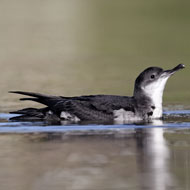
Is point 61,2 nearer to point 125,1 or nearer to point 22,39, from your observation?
point 125,1

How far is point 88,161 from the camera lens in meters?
11.1

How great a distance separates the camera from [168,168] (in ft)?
34.3

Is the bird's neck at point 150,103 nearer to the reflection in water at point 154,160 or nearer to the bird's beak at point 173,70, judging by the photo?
the bird's beak at point 173,70

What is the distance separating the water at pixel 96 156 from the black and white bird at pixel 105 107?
12.0 inches

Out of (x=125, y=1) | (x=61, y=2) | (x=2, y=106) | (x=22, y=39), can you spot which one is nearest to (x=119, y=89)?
(x=2, y=106)

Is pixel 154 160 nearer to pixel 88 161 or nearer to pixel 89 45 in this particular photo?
pixel 88 161

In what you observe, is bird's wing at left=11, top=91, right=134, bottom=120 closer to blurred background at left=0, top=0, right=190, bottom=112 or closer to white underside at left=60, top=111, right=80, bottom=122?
white underside at left=60, top=111, right=80, bottom=122

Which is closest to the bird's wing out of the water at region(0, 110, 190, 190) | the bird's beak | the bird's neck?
the bird's neck

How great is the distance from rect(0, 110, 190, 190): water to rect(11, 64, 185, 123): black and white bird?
30 cm

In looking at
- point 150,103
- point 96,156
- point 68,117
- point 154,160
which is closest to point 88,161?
point 96,156

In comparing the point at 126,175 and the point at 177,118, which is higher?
the point at 177,118

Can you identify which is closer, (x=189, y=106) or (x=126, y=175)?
(x=126, y=175)

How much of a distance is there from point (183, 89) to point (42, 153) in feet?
24.2

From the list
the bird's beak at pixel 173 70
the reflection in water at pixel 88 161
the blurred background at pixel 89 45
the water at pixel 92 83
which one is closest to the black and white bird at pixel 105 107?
the bird's beak at pixel 173 70
